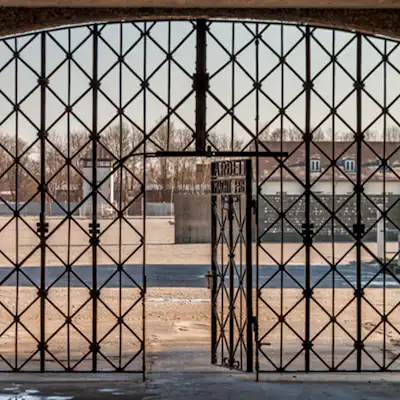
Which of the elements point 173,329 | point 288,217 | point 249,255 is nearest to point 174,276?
point 173,329

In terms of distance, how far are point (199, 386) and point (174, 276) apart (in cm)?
890

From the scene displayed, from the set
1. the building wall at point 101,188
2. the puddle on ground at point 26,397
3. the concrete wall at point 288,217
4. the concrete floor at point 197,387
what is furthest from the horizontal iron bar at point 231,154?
the building wall at point 101,188

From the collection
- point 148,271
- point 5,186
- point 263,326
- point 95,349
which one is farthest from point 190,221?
point 5,186

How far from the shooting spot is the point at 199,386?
4691 millimetres

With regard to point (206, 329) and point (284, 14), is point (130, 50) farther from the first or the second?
point (206, 329)

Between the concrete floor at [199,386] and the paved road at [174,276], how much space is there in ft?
21.4

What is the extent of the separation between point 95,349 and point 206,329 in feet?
10.4

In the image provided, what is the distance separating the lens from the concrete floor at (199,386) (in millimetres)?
4418

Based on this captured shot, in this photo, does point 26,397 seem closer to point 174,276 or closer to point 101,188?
point 174,276

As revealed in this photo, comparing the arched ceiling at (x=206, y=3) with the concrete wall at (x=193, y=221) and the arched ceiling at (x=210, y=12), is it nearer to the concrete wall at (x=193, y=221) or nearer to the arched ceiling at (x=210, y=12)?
the arched ceiling at (x=210, y=12)

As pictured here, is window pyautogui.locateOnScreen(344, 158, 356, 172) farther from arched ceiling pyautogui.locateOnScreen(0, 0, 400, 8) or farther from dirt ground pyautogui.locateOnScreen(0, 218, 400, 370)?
arched ceiling pyautogui.locateOnScreen(0, 0, 400, 8)

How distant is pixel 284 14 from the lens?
515 cm

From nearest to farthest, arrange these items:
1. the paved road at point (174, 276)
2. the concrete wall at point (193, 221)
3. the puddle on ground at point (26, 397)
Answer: the puddle on ground at point (26, 397) < the paved road at point (174, 276) < the concrete wall at point (193, 221)

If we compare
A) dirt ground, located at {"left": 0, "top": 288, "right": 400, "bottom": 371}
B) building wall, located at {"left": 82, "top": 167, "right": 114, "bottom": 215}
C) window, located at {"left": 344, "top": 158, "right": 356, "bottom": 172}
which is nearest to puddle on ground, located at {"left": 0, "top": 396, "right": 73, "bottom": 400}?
dirt ground, located at {"left": 0, "top": 288, "right": 400, "bottom": 371}
